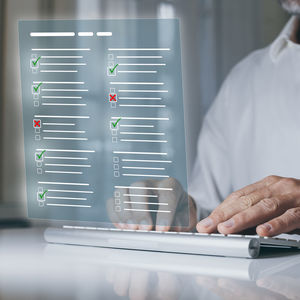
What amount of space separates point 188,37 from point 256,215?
1306mm

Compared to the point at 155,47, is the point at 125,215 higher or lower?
lower

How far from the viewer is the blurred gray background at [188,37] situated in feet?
5.63

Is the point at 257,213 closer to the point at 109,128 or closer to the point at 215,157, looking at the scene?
the point at 109,128

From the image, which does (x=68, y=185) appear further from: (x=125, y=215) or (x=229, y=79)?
(x=229, y=79)

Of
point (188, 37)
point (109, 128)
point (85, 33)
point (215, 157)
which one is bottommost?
point (215, 157)

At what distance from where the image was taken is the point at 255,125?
4.98 ft

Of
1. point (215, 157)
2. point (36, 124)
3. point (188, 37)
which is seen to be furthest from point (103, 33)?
point (188, 37)

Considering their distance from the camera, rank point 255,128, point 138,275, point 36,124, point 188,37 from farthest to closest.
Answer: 1. point 188,37
2. point 255,128
3. point 36,124
4. point 138,275

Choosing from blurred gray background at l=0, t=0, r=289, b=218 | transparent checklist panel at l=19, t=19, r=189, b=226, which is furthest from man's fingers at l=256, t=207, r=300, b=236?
blurred gray background at l=0, t=0, r=289, b=218

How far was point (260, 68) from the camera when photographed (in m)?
1.55

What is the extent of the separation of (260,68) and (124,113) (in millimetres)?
1050

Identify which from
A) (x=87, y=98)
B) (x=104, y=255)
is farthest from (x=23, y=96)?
(x=104, y=255)

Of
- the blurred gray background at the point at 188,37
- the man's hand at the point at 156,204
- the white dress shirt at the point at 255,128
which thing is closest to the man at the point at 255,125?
the white dress shirt at the point at 255,128

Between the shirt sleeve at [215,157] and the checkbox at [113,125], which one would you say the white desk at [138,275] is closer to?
the checkbox at [113,125]
